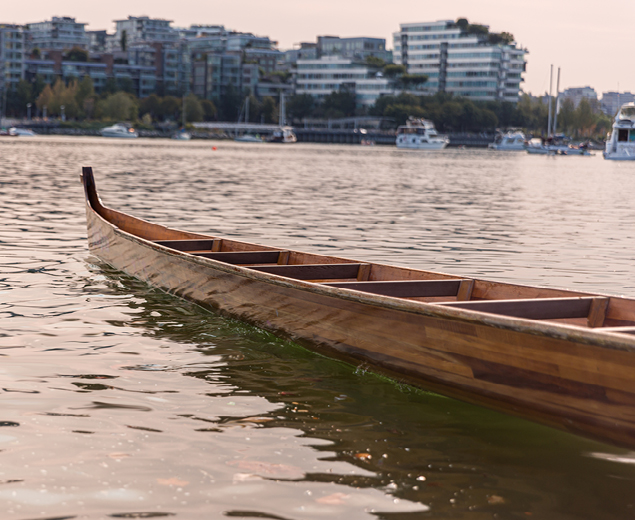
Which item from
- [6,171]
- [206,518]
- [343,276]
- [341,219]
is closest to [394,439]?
[206,518]

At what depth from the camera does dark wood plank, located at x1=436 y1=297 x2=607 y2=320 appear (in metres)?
7.77

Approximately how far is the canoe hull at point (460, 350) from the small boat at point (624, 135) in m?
108

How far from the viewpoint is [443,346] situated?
7.34 metres

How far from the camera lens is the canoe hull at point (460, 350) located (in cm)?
614

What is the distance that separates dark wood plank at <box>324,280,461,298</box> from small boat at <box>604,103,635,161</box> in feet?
351

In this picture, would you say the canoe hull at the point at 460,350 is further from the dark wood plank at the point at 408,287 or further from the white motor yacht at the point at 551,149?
the white motor yacht at the point at 551,149

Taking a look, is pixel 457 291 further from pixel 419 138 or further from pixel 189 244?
pixel 419 138

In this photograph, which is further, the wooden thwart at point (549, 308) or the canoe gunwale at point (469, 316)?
the wooden thwart at point (549, 308)

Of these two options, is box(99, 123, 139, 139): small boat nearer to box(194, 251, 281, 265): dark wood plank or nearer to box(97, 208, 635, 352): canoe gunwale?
box(194, 251, 281, 265): dark wood plank

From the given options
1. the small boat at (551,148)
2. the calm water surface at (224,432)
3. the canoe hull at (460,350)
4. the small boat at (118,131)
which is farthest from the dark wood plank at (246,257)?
the small boat at (118,131)

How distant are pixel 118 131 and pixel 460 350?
181606mm

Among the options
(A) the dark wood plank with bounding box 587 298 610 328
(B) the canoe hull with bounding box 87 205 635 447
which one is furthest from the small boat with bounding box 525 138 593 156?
(A) the dark wood plank with bounding box 587 298 610 328

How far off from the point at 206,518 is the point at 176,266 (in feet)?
21.5

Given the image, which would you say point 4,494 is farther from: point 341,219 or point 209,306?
point 341,219
